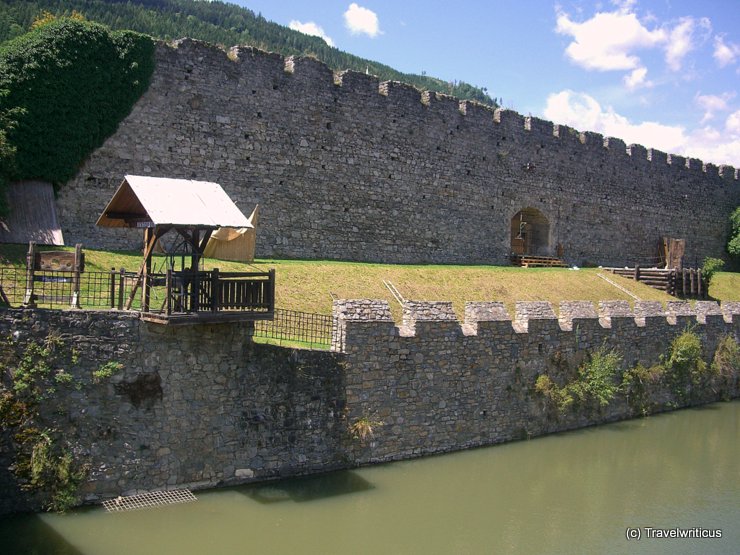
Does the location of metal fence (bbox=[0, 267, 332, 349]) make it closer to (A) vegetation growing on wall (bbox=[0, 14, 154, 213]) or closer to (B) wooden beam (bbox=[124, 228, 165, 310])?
(B) wooden beam (bbox=[124, 228, 165, 310])

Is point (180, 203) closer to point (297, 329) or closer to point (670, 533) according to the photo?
point (297, 329)

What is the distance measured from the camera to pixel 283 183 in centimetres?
2078

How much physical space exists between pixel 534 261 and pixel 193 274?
19.3 m

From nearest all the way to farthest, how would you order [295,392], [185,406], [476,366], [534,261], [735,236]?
[185,406]
[295,392]
[476,366]
[534,261]
[735,236]

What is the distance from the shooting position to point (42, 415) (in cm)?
1003

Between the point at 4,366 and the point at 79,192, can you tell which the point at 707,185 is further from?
the point at 4,366

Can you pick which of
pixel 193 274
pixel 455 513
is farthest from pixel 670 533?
pixel 193 274

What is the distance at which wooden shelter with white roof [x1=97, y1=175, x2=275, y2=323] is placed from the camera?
10648 millimetres

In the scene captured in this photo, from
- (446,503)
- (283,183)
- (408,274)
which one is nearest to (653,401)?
(408,274)

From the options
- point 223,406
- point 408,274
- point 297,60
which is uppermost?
point 297,60

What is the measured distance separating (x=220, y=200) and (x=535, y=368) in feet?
26.1

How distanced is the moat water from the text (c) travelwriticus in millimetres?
42

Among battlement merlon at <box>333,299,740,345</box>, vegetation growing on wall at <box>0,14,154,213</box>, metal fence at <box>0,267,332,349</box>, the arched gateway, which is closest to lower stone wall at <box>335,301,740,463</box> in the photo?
battlement merlon at <box>333,299,740,345</box>

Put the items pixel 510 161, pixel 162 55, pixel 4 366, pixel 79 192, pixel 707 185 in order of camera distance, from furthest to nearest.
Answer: pixel 707 185 < pixel 510 161 < pixel 162 55 < pixel 79 192 < pixel 4 366
